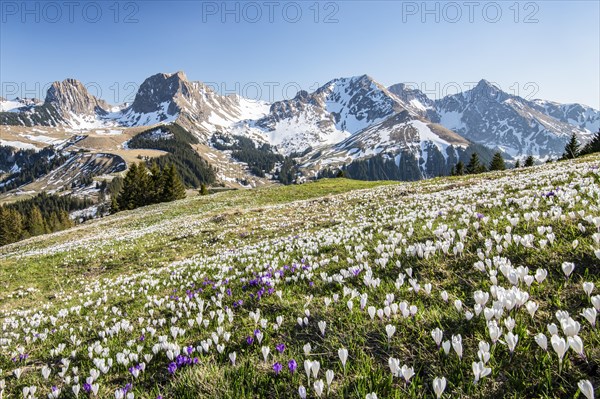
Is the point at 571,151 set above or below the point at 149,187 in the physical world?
above

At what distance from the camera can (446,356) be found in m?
3.03

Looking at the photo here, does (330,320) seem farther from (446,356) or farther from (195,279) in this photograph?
(195,279)

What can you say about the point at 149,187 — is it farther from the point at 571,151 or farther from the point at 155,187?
the point at 571,151

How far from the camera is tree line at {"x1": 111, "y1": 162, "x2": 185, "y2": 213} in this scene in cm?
8119

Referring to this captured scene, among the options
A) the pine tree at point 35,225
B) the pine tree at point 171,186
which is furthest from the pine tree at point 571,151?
the pine tree at point 35,225

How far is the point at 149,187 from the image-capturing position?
267 feet

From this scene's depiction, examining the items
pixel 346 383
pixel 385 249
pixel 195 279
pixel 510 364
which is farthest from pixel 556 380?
pixel 195 279

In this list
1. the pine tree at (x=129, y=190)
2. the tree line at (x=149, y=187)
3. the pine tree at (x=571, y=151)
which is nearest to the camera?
the pine tree at (x=571, y=151)

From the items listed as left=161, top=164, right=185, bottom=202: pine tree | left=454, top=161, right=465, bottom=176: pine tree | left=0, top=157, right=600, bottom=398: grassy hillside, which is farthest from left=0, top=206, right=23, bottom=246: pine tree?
left=454, top=161, right=465, bottom=176: pine tree

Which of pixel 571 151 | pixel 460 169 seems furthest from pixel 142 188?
pixel 571 151

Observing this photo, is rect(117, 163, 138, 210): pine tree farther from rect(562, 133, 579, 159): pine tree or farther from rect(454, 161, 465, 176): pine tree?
rect(562, 133, 579, 159): pine tree

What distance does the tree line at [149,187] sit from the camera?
81188mm

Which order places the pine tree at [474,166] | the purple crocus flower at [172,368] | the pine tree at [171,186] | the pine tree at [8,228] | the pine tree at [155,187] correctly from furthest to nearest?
the pine tree at [8,228]
the pine tree at [474,166]
the pine tree at [155,187]
the pine tree at [171,186]
the purple crocus flower at [172,368]

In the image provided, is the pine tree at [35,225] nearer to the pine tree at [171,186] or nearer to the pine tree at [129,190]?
the pine tree at [129,190]
